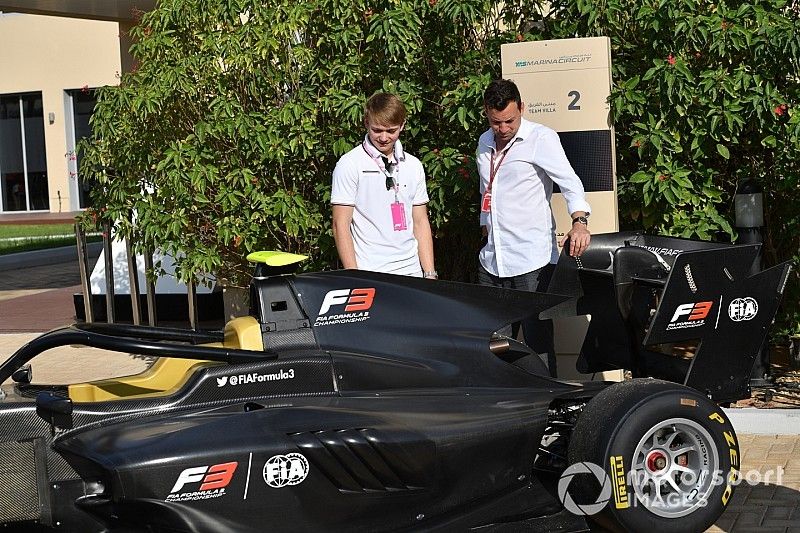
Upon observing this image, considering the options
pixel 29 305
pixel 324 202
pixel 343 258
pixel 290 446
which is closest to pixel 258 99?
pixel 324 202

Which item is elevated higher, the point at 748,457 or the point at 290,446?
the point at 290,446

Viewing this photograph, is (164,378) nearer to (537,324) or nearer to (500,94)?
(537,324)

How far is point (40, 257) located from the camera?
18969 mm

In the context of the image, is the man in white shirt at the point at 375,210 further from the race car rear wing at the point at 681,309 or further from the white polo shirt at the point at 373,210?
the race car rear wing at the point at 681,309

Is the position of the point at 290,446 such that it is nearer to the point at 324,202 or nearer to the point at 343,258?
the point at 343,258

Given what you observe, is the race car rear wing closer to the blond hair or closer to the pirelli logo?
the pirelli logo

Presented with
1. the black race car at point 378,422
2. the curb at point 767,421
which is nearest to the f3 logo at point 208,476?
the black race car at point 378,422

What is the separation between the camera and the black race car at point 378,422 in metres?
3.84

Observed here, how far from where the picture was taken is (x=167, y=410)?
4.11 m

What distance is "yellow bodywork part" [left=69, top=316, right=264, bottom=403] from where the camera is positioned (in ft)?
14.3

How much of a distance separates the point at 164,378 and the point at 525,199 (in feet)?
6.72

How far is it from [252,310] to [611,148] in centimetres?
286

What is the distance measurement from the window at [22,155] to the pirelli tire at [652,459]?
32389mm

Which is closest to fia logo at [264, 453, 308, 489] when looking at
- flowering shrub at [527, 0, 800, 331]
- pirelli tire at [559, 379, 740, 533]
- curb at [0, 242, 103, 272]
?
pirelli tire at [559, 379, 740, 533]
